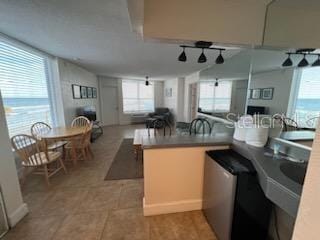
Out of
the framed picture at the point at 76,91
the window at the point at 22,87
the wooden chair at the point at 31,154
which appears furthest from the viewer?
the framed picture at the point at 76,91

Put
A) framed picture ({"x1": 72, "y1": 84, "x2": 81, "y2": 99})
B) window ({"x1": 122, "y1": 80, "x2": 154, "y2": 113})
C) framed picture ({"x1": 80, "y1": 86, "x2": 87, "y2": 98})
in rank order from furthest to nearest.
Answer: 1. window ({"x1": 122, "y1": 80, "x2": 154, "y2": 113})
2. framed picture ({"x1": 80, "y1": 86, "x2": 87, "y2": 98})
3. framed picture ({"x1": 72, "y1": 84, "x2": 81, "y2": 99})

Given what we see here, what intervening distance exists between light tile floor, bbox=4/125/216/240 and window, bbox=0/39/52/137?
44.6 inches

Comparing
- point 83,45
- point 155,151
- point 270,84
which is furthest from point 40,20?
point 270,84

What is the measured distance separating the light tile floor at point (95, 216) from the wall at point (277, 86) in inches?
58.7

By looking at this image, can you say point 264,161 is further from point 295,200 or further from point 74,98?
point 74,98

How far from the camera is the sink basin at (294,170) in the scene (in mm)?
1115

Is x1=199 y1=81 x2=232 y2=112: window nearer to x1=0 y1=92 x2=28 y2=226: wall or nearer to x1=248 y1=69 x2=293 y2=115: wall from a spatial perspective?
x1=248 y1=69 x2=293 y2=115: wall

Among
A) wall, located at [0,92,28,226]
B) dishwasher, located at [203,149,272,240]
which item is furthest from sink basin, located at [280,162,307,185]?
wall, located at [0,92,28,226]

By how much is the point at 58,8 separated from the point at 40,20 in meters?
0.46

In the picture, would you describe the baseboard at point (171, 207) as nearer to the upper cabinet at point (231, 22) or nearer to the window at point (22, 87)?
the upper cabinet at point (231, 22)

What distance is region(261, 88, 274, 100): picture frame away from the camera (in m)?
1.67

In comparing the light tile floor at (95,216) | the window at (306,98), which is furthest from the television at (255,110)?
the light tile floor at (95,216)

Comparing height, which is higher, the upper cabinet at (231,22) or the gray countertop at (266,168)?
the upper cabinet at (231,22)

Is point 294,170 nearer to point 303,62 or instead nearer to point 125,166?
point 303,62
